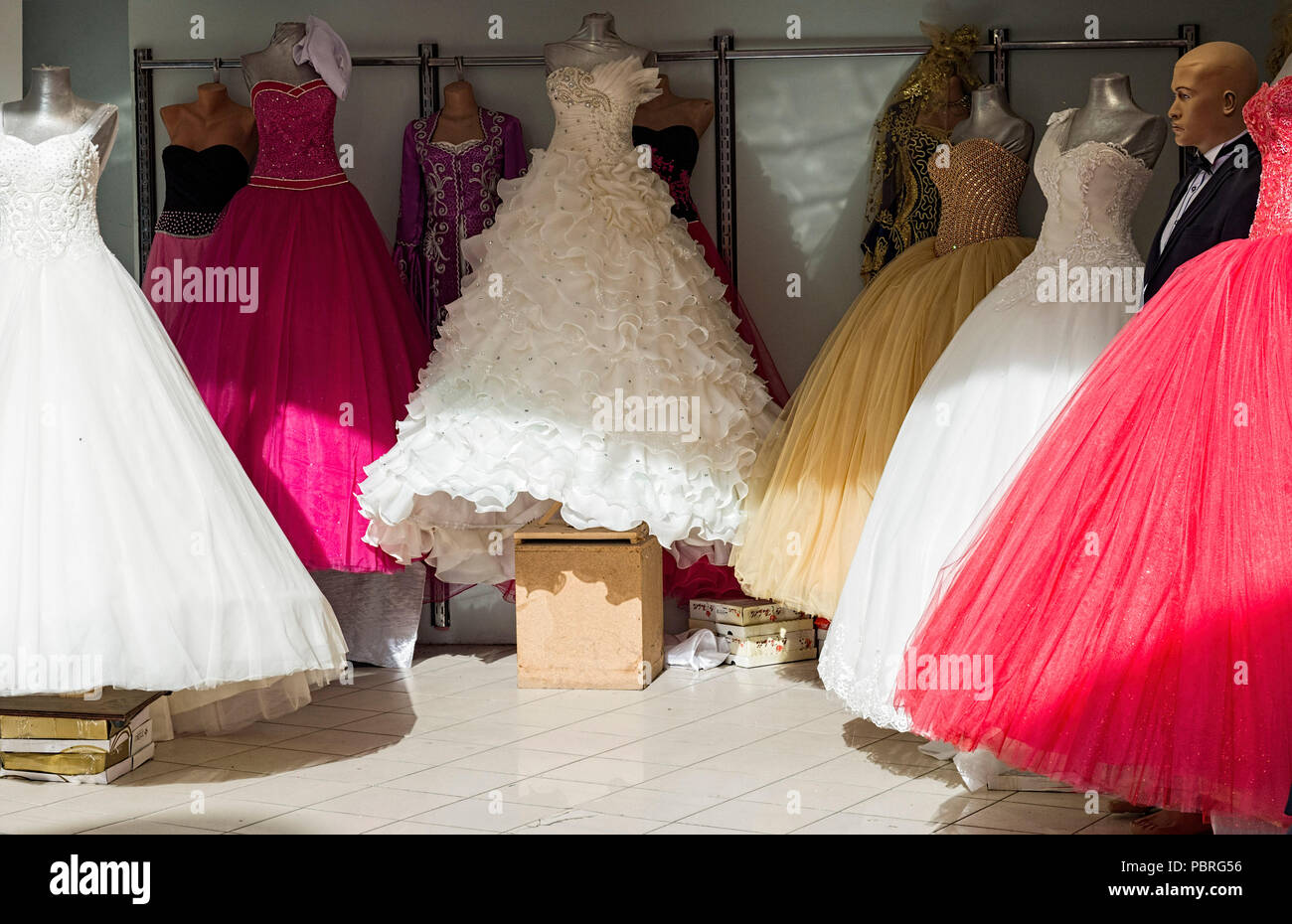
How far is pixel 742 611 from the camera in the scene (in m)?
4.73

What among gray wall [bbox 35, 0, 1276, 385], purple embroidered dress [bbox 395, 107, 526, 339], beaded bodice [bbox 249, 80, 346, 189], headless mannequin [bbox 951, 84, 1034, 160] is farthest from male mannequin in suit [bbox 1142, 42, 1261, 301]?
beaded bodice [bbox 249, 80, 346, 189]

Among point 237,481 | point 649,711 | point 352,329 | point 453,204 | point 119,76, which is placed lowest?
point 649,711

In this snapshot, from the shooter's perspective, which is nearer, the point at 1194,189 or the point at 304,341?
the point at 1194,189

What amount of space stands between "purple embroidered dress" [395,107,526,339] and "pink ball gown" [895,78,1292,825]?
2.56 metres

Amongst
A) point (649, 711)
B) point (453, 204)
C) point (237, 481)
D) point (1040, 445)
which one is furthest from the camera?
point (453, 204)

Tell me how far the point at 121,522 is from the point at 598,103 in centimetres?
200

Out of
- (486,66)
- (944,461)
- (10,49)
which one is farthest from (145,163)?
(944,461)

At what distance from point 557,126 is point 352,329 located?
91 centimetres

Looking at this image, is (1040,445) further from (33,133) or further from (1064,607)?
(33,133)

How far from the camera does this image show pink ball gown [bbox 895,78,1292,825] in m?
2.22

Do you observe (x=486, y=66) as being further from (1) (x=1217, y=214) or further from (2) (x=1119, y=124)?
(1) (x=1217, y=214)

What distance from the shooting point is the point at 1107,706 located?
2.30 m

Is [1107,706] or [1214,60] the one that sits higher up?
[1214,60]

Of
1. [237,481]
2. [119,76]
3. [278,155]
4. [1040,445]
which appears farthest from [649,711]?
[119,76]
